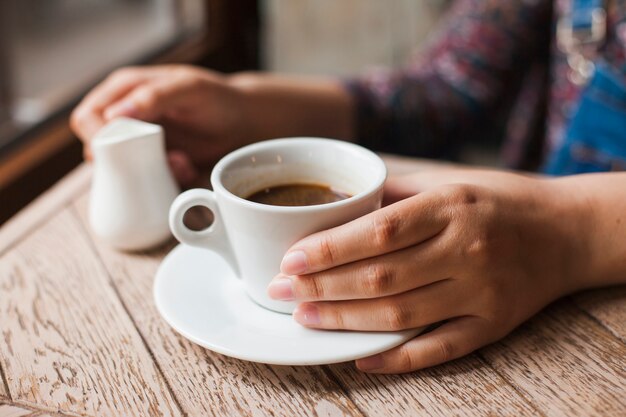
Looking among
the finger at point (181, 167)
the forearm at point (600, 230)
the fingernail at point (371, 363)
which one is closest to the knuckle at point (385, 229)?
the fingernail at point (371, 363)

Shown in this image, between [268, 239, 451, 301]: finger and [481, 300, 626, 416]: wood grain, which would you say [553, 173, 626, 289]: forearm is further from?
→ [268, 239, 451, 301]: finger

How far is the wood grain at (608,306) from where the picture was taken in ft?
2.03

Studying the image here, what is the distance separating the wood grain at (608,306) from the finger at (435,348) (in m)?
0.13

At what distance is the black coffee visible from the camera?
2.22 feet

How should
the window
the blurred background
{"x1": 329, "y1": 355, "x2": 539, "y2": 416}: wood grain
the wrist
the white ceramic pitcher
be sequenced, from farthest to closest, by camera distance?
the window → the blurred background → the white ceramic pitcher → the wrist → {"x1": 329, "y1": 355, "x2": 539, "y2": 416}: wood grain

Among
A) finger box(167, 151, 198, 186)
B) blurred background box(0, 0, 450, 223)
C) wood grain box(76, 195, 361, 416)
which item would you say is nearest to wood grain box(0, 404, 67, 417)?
wood grain box(76, 195, 361, 416)

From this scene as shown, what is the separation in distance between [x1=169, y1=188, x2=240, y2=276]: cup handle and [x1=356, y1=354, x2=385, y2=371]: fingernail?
167 mm

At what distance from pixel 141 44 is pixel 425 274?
59.5 inches

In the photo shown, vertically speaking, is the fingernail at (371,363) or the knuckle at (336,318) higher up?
the knuckle at (336,318)

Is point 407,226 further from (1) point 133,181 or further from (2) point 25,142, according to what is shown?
(2) point 25,142

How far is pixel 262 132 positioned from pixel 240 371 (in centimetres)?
51

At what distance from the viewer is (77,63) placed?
5.88 ft

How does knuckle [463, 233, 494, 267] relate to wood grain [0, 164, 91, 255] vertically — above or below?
above

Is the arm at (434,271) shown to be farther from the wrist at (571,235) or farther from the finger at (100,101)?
the finger at (100,101)
